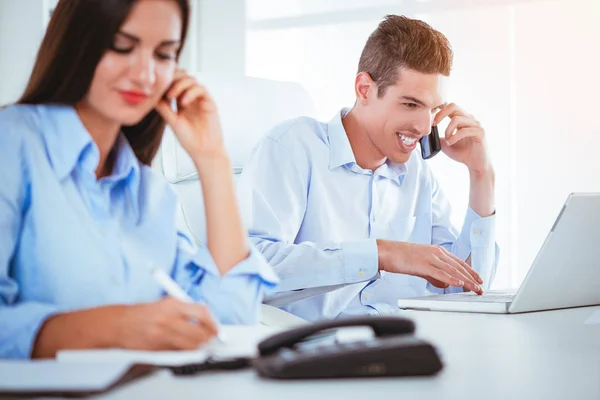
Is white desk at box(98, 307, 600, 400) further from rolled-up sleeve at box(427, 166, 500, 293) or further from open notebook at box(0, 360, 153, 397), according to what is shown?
rolled-up sleeve at box(427, 166, 500, 293)

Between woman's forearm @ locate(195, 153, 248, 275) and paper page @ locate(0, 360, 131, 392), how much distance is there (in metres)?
0.51

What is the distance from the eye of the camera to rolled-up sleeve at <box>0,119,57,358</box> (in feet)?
3.16

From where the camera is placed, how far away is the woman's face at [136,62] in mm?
1144

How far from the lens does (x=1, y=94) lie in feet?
12.3

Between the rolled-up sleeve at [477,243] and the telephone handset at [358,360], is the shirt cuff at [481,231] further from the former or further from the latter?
the telephone handset at [358,360]

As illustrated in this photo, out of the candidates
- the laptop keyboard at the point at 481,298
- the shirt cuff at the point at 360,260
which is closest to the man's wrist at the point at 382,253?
the shirt cuff at the point at 360,260

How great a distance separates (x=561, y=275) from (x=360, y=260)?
53 cm

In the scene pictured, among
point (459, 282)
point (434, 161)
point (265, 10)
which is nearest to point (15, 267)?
point (459, 282)

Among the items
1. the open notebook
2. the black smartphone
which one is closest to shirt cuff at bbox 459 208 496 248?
the black smartphone

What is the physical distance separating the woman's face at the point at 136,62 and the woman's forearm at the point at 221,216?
0.52 feet

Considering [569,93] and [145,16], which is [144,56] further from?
[569,93]

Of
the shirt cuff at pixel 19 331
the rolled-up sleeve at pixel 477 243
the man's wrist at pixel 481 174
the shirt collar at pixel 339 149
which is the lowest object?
the rolled-up sleeve at pixel 477 243

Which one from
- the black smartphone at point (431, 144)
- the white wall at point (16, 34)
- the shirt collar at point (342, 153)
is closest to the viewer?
the shirt collar at point (342, 153)

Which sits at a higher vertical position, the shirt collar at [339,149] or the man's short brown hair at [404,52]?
the man's short brown hair at [404,52]
